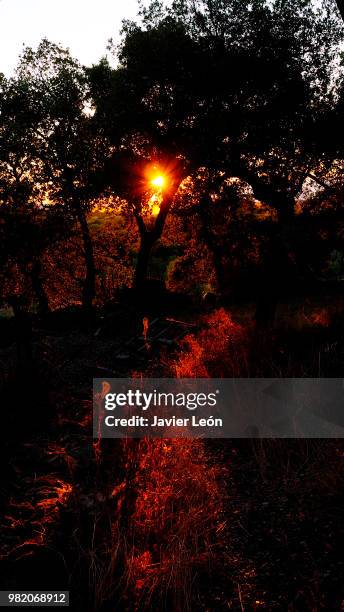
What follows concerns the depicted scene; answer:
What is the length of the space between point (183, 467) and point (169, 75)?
1080 centimetres

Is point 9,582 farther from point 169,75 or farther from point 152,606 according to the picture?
point 169,75

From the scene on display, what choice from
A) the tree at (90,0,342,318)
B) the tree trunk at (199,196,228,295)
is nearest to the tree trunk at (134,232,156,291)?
the tree trunk at (199,196,228,295)

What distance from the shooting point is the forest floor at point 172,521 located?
3236mm

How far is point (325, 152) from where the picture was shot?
11852mm

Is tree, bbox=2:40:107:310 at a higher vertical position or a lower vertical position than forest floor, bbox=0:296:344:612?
higher

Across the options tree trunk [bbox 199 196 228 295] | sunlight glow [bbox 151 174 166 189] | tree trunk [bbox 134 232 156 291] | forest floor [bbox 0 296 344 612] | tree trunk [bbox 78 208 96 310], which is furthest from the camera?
tree trunk [bbox 78 208 96 310]

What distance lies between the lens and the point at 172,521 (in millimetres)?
4043

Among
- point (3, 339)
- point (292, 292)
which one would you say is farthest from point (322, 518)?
point (292, 292)

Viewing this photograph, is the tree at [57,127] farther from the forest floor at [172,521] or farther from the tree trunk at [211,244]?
the forest floor at [172,521]

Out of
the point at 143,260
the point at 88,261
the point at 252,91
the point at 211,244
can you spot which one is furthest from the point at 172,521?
the point at 88,261

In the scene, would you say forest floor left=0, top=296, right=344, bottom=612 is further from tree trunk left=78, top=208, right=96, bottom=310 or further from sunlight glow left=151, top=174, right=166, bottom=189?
tree trunk left=78, top=208, right=96, bottom=310

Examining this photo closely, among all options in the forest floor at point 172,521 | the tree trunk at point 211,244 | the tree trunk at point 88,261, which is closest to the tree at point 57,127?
the tree trunk at point 88,261

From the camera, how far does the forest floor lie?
10.6 feet

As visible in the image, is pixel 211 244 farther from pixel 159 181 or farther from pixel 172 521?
pixel 172 521
